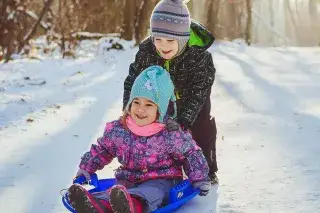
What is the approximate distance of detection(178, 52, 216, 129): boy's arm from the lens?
2791mm

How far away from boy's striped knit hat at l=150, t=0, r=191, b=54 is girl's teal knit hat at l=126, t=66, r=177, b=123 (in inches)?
10.6

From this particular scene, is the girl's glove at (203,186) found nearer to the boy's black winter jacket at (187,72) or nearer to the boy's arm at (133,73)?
the boy's black winter jacket at (187,72)

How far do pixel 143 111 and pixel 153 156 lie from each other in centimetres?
22

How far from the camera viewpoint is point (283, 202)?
2.58 meters

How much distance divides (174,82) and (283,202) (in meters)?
0.85

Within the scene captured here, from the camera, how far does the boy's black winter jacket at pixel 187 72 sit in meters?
2.83

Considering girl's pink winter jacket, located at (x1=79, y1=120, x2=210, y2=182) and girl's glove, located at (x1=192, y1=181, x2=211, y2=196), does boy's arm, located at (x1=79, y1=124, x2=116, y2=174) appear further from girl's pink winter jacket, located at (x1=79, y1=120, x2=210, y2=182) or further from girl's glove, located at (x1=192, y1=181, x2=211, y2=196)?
girl's glove, located at (x1=192, y1=181, x2=211, y2=196)

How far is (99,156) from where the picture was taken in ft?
8.47

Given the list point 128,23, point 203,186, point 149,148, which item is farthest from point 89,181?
point 128,23

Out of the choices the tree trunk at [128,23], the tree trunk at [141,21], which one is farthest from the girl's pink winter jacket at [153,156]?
the tree trunk at [128,23]

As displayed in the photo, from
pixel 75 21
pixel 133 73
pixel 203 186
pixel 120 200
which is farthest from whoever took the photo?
pixel 75 21

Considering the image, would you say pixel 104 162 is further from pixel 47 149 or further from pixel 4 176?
pixel 47 149

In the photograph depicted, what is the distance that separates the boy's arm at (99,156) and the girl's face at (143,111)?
18 cm

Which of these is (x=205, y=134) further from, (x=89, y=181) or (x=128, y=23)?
(x=128, y=23)
